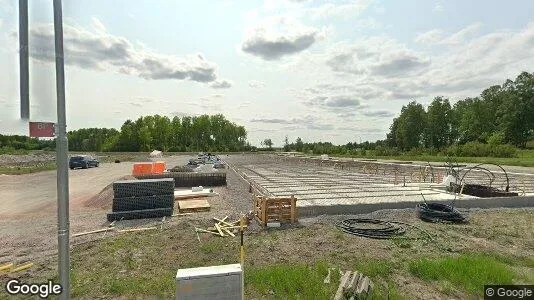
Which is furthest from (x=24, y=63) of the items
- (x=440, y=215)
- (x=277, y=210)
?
(x=440, y=215)

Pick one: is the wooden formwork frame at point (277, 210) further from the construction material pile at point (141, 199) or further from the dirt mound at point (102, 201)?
the dirt mound at point (102, 201)

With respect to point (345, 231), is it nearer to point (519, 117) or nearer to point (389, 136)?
point (519, 117)

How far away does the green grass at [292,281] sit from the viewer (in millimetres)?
6223

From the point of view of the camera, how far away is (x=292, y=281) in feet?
21.9

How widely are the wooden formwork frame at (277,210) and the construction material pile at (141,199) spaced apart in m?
3.94

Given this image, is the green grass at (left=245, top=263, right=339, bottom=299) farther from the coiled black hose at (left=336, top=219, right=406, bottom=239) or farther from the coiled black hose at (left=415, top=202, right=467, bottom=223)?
the coiled black hose at (left=415, top=202, right=467, bottom=223)

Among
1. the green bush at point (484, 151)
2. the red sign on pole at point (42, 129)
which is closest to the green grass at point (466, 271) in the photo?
the red sign on pole at point (42, 129)

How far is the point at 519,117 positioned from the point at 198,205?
7429cm

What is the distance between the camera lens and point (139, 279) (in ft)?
22.7

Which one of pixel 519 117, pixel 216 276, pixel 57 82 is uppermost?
pixel 519 117

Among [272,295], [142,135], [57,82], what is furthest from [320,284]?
[142,135]

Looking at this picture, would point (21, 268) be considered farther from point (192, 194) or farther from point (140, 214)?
point (192, 194)

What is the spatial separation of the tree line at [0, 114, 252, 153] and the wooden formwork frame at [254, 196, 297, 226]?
97306 mm

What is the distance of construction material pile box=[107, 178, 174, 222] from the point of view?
1248 cm
